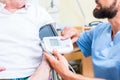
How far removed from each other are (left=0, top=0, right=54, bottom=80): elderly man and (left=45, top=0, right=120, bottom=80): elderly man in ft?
0.47

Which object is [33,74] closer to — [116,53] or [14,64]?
[14,64]

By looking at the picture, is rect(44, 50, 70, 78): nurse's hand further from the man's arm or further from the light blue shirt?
the light blue shirt

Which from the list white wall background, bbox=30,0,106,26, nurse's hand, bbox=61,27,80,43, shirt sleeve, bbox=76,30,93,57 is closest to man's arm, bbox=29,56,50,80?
nurse's hand, bbox=61,27,80,43

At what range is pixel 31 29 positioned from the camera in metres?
1.59

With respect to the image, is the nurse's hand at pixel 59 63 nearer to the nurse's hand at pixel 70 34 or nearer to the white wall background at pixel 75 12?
the nurse's hand at pixel 70 34

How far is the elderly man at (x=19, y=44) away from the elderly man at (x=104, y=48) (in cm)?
14

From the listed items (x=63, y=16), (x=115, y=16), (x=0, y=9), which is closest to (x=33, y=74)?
(x=0, y=9)

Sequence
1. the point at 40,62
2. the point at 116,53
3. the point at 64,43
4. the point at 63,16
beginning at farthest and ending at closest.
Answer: the point at 63,16 < the point at 40,62 < the point at 64,43 < the point at 116,53

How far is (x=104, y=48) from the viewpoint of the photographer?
57.2 inches

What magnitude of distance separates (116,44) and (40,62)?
1.61ft

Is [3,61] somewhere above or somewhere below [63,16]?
below

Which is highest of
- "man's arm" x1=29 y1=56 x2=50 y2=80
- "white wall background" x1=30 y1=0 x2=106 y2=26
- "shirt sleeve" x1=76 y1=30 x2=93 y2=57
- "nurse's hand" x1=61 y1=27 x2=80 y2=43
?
"white wall background" x1=30 y1=0 x2=106 y2=26

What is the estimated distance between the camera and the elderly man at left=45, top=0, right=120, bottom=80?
133 cm

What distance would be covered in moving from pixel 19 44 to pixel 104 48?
524mm
